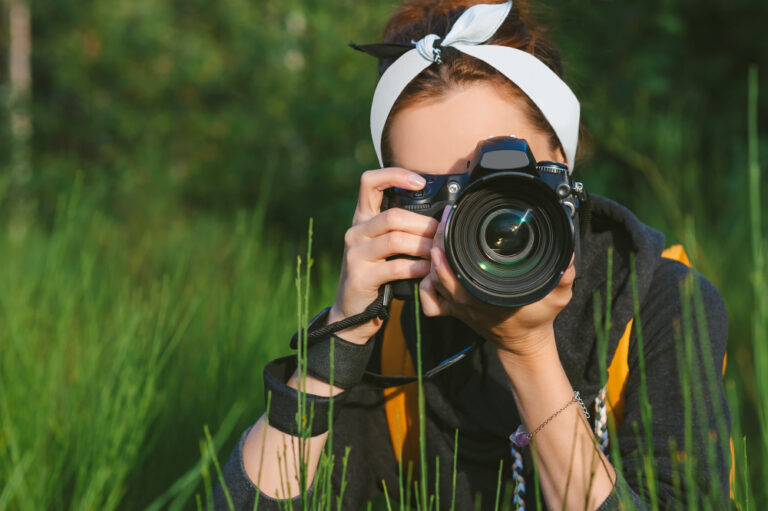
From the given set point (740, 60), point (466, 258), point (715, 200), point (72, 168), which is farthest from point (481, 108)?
point (72, 168)

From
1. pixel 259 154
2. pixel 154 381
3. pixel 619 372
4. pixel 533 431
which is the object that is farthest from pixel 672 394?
pixel 259 154

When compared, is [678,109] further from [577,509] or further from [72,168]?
Result: [72,168]

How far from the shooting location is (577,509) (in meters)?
0.85

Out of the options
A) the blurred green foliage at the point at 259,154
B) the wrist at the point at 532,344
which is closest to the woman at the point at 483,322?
the wrist at the point at 532,344

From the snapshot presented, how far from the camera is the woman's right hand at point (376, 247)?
1.00 meters

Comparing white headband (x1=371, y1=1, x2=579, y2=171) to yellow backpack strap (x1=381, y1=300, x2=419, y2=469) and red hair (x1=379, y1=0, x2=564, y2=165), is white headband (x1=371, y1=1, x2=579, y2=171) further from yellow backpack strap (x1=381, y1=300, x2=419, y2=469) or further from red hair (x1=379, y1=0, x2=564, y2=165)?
yellow backpack strap (x1=381, y1=300, x2=419, y2=469)

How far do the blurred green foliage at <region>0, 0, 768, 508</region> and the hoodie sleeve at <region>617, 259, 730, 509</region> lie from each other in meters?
0.13

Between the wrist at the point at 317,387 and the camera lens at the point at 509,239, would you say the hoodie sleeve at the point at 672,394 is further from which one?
the wrist at the point at 317,387

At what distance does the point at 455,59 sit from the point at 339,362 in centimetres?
48

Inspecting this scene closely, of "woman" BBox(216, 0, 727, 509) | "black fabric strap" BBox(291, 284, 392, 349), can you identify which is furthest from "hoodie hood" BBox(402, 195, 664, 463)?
"black fabric strap" BBox(291, 284, 392, 349)

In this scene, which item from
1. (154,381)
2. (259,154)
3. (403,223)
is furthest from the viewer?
(259,154)

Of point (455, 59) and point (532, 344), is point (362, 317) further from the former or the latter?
point (455, 59)

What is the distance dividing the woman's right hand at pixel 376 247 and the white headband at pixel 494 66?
5.7 inches

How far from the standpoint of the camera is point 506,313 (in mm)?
880
